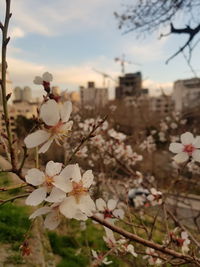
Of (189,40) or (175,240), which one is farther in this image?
(189,40)

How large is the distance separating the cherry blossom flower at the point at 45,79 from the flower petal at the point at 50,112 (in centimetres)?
16

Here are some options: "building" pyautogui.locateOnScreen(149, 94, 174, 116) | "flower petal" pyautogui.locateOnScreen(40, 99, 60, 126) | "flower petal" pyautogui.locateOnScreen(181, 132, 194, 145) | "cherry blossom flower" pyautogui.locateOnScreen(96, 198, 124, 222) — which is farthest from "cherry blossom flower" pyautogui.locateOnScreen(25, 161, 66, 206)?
"building" pyautogui.locateOnScreen(149, 94, 174, 116)

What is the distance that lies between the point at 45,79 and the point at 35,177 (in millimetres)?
260

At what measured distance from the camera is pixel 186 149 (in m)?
1.21

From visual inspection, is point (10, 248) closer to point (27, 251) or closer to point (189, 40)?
point (27, 251)

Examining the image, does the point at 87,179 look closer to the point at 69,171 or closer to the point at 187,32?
the point at 69,171

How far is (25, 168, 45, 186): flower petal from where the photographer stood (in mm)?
767

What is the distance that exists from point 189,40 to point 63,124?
434cm

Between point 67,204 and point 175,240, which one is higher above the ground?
point 67,204

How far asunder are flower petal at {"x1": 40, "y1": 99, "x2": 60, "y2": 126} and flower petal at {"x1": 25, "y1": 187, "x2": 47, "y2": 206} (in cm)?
16

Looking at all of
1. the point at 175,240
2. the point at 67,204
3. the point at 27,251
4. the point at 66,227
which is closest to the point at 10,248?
the point at 175,240

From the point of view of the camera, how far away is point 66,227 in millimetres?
6234

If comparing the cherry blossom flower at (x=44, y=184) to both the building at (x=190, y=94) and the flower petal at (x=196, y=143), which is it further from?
the building at (x=190, y=94)

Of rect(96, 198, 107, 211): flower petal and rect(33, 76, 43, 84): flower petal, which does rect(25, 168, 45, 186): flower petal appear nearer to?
rect(33, 76, 43, 84): flower petal
